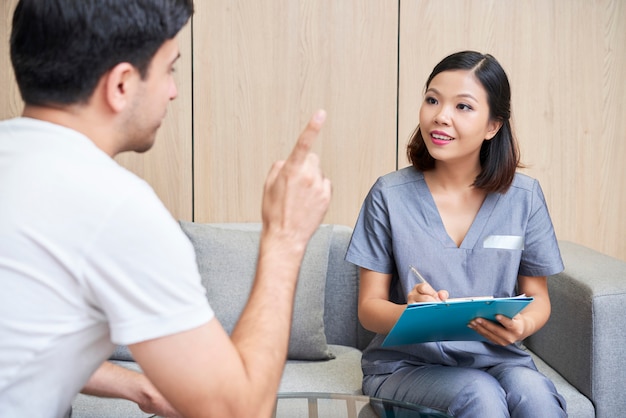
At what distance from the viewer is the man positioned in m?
0.95

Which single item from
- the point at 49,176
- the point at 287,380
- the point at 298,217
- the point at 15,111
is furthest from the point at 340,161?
the point at 49,176

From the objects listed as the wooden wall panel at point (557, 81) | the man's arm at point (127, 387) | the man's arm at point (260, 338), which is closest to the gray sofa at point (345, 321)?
the wooden wall panel at point (557, 81)

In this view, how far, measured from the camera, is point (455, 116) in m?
2.05

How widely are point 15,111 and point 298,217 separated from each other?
2.00 metres

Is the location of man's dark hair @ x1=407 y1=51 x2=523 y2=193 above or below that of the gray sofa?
above

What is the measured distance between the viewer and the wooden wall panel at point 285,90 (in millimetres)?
2824

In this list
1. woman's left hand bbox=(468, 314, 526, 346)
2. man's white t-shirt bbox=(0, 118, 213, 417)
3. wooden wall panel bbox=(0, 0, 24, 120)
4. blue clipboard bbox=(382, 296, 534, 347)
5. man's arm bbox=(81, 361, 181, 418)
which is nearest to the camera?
man's white t-shirt bbox=(0, 118, 213, 417)

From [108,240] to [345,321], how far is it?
1.75 meters

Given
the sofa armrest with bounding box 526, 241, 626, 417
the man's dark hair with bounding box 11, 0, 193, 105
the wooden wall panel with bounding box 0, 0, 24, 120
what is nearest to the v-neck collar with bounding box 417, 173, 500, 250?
the sofa armrest with bounding box 526, 241, 626, 417

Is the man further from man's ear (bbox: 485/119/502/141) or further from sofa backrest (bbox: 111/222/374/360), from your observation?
sofa backrest (bbox: 111/222/374/360)

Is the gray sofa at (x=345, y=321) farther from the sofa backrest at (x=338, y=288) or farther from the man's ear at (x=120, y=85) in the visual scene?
the man's ear at (x=120, y=85)

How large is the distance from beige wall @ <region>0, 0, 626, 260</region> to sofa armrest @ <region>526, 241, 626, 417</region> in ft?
2.46

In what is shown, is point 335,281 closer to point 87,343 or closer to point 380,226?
point 380,226

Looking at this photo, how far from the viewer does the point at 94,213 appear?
94 centimetres
